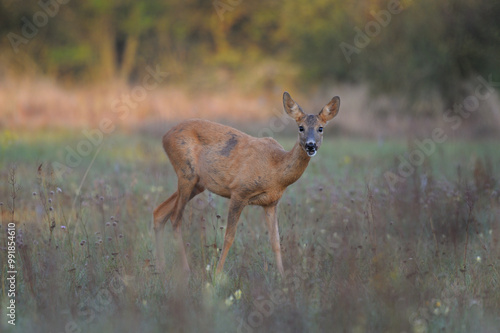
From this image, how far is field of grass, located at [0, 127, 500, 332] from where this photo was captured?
4.75 meters

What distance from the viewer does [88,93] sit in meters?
20.2

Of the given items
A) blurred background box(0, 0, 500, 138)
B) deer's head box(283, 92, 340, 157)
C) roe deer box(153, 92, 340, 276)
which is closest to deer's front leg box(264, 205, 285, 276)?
roe deer box(153, 92, 340, 276)

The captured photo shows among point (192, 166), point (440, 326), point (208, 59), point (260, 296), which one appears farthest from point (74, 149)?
point (208, 59)

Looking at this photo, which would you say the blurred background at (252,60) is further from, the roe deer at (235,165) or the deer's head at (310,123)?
the roe deer at (235,165)

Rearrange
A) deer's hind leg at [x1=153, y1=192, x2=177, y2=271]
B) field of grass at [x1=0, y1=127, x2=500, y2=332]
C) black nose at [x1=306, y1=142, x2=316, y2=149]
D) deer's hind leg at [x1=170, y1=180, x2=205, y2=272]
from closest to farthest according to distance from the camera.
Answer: field of grass at [x1=0, y1=127, x2=500, y2=332] → black nose at [x1=306, y1=142, x2=316, y2=149] → deer's hind leg at [x1=170, y1=180, x2=205, y2=272] → deer's hind leg at [x1=153, y1=192, x2=177, y2=271]

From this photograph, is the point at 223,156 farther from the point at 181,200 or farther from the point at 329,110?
the point at 329,110

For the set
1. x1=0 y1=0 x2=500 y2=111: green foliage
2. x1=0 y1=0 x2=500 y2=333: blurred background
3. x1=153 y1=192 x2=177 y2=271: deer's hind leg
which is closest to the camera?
x1=0 y1=0 x2=500 y2=333: blurred background

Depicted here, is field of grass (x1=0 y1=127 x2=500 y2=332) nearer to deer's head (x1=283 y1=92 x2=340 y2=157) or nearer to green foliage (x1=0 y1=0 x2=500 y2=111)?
deer's head (x1=283 y1=92 x2=340 y2=157)

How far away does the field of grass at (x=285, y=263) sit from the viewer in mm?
4754

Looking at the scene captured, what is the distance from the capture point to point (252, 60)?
1276 inches

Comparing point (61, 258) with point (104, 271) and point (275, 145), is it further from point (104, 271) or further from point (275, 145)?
point (275, 145)

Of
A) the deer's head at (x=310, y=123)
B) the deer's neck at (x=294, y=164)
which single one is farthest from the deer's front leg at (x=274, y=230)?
the deer's head at (x=310, y=123)

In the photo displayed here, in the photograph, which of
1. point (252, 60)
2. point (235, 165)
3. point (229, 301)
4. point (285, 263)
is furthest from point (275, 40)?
point (229, 301)

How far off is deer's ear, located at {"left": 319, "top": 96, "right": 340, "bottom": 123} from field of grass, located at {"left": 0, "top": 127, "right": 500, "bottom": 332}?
2.47ft
